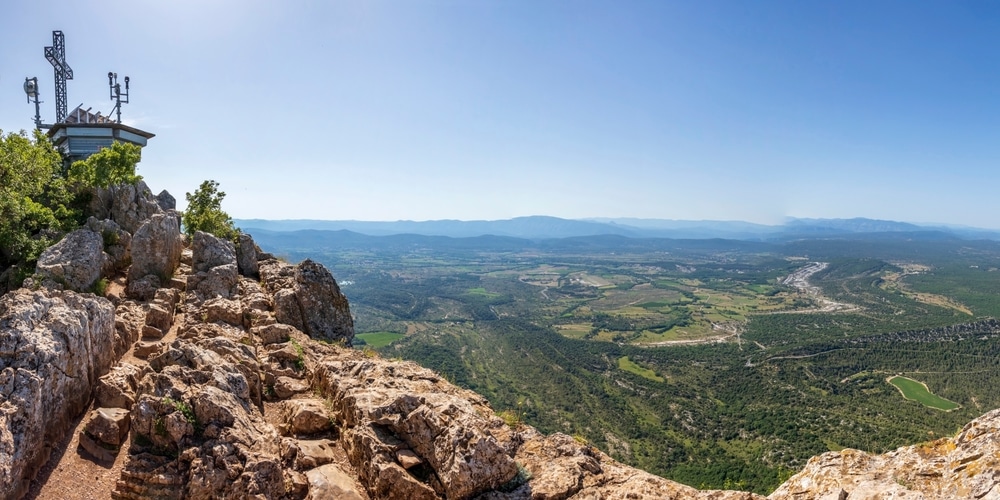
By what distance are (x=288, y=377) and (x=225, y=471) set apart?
15.3ft

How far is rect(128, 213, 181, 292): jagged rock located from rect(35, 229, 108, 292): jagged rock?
125cm

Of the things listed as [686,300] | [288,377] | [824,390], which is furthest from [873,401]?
[686,300]

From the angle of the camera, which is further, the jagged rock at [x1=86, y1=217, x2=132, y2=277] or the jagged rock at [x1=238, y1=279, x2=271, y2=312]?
the jagged rock at [x1=86, y1=217, x2=132, y2=277]

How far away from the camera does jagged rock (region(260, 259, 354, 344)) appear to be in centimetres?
1842

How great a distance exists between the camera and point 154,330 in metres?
15.3

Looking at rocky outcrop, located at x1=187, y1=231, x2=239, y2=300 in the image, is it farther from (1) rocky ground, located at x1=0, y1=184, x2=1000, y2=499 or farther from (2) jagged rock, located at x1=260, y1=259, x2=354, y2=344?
(1) rocky ground, located at x1=0, y1=184, x2=1000, y2=499

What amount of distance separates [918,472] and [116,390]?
54.7 ft

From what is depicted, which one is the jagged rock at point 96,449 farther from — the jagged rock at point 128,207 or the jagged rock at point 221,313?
the jagged rock at point 128,207

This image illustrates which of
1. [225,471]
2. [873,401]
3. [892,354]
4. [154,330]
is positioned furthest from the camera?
[892,354]

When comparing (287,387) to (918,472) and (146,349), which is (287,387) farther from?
(918,472)

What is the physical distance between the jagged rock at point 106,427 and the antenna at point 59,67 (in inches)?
1489

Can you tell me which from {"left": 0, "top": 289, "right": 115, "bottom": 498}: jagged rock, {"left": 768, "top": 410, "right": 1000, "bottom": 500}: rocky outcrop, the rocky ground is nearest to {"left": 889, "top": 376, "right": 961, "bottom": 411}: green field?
{"left": 768, "top": 410, "right": 1000, "bottom": 500}: rocky outcrop

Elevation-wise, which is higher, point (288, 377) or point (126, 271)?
point (126, 271)

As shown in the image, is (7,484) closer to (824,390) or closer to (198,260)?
(198,260)
